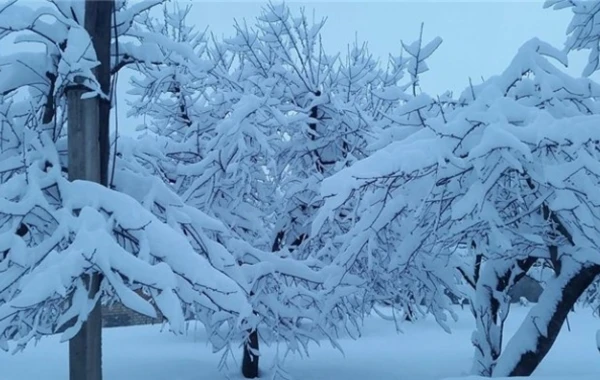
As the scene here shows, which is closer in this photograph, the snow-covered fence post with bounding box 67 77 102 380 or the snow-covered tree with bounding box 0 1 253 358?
the snow-covered tree with bounding box 0 1 253 358

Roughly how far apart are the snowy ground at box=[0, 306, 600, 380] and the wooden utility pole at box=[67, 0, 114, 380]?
5.84m

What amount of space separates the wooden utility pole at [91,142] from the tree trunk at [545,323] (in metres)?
3.93

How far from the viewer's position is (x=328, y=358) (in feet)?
42.0

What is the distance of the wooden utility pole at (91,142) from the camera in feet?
11.6

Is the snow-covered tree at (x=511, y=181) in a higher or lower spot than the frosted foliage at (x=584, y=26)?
lower

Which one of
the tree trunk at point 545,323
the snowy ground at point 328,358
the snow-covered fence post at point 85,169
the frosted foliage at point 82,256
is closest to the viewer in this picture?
the frosted foliage at point 82,256

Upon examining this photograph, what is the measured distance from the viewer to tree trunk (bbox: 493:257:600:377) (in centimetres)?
613

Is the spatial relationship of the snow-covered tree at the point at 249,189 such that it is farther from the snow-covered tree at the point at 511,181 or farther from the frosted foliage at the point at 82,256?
the frosted foliage at the point at 82,256

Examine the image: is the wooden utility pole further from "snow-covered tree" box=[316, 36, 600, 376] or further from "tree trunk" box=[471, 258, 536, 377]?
"tree trunk" box=[471, 258, 536, 377]

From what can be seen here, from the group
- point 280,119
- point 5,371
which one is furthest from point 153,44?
point 5,371

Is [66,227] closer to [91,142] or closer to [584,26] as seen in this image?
[91,142]

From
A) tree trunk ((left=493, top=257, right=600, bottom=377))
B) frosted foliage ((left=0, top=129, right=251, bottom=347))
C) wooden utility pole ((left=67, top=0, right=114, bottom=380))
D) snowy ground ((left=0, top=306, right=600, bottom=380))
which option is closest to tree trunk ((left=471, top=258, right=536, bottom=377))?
snowy ground ((left=0, top=306, right=600, bottom=380))

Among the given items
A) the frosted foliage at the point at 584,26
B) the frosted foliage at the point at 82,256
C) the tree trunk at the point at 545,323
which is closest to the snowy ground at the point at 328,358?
the tree trunk at the point at 545,323

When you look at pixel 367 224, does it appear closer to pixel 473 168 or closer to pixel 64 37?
pixel 473 168
